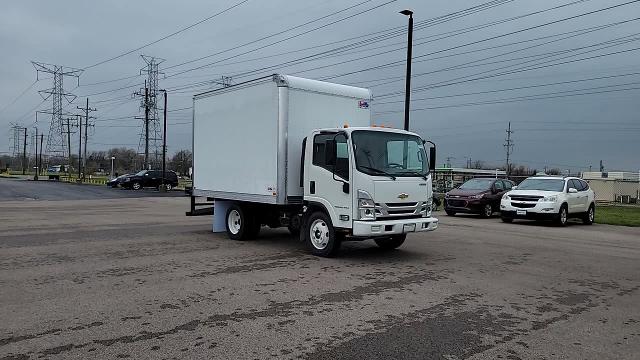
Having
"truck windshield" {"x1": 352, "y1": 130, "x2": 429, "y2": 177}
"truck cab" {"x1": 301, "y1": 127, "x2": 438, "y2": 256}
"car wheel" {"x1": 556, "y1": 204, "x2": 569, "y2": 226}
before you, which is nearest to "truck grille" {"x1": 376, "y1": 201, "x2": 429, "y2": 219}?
"truck cab" {"x1": 301, "y1": 127, "x2": 438, "y2": 256}

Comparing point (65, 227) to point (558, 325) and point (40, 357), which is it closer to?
point (40, 357)

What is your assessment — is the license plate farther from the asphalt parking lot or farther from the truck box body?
the truck box body

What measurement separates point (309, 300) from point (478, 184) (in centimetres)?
1701

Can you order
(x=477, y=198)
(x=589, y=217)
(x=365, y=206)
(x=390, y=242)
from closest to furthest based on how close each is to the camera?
(x=365, y=206) → (x=390, y=242) → (x=589, y=217) → (x=477, y=198)

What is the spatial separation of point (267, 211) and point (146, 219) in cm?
752

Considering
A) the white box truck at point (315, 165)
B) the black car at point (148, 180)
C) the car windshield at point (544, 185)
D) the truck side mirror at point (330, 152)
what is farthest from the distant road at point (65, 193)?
the truck side mirror at point (330, 152)

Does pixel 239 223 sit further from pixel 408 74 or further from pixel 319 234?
pixel 408 74

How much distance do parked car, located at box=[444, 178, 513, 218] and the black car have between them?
30603 millimetres

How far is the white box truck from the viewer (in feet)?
30.1

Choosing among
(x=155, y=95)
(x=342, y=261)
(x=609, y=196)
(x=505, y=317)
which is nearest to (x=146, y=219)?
(x=342, y=261)

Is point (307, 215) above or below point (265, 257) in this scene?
above

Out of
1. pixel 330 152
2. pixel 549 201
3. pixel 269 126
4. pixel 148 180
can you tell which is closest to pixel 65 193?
pixel 148 180

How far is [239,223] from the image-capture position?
1219cm

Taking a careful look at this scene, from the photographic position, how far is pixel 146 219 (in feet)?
58.0
